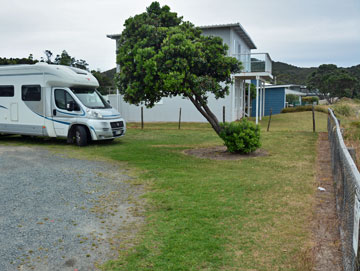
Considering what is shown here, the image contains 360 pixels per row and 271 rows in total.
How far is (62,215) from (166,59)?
5.89 m

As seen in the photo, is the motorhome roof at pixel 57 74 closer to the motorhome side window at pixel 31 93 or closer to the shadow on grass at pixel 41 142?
the motorhome side window at pixel 31 93

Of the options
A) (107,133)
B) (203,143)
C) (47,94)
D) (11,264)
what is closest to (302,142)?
(203,143)

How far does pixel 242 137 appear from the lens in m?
11.1

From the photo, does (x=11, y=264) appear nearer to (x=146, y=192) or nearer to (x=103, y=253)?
(x=103, y=253)

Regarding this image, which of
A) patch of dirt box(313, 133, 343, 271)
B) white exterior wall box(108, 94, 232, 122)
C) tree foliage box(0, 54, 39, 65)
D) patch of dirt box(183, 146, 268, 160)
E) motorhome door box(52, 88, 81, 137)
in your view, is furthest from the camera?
tree foliage box(0, 54, 39, 65)

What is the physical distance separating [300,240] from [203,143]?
9683 millimetres

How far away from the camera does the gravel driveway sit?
14.0ft

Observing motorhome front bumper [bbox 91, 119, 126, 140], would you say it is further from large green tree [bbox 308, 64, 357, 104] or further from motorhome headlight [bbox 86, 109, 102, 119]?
large green tree [bbox 308, 64, 357, 104]

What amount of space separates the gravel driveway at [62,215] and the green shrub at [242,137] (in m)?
3.78

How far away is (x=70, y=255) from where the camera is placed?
430cm

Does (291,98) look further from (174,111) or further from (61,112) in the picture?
(61,112)

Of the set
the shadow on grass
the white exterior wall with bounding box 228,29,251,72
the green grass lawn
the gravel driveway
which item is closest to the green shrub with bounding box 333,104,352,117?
the white exterior wall with bounding box 228,29,251,72

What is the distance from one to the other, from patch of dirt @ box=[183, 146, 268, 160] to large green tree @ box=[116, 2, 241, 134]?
85 cm

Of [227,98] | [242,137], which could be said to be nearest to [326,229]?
[242,137]
